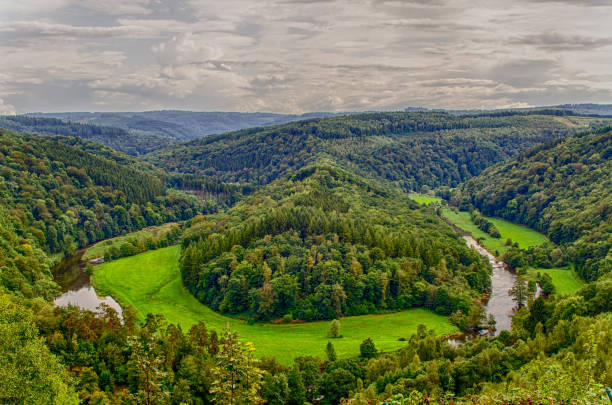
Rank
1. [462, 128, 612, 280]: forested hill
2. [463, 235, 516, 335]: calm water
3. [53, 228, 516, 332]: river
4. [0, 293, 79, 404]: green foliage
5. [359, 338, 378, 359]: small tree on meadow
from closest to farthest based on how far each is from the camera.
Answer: [0, 293, 79, 404]: green foliage < [359, 338, 378, 359]: small tree on meadow < [463, 235, 516, 335]: calm water < [53, 228, 516, 332]: river < [462, 128, 612, 280]: forested hill

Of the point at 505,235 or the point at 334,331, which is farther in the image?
the point at 505,235

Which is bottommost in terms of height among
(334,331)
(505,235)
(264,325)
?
(264,325)

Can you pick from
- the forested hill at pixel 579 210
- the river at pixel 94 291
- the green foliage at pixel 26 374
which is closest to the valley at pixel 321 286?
the river at pixel 94 291

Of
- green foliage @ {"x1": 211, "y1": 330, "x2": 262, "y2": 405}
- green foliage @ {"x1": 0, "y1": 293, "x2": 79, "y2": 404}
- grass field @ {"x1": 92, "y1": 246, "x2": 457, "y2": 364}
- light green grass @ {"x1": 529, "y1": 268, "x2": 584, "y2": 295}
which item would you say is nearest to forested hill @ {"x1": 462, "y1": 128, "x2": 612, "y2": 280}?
light green grass @ {"x1": 529, "y1": 268, "x2": 584, "y2": 295}

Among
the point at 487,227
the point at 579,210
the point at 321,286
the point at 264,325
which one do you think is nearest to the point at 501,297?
the point at 321,286

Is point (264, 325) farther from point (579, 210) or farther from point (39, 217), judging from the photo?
point (579, 210)

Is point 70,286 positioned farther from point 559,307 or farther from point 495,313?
point 559,307

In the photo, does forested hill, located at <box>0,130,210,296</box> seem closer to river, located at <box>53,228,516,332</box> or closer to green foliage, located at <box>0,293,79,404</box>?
river, located at <box>53,228,516,332</box>
